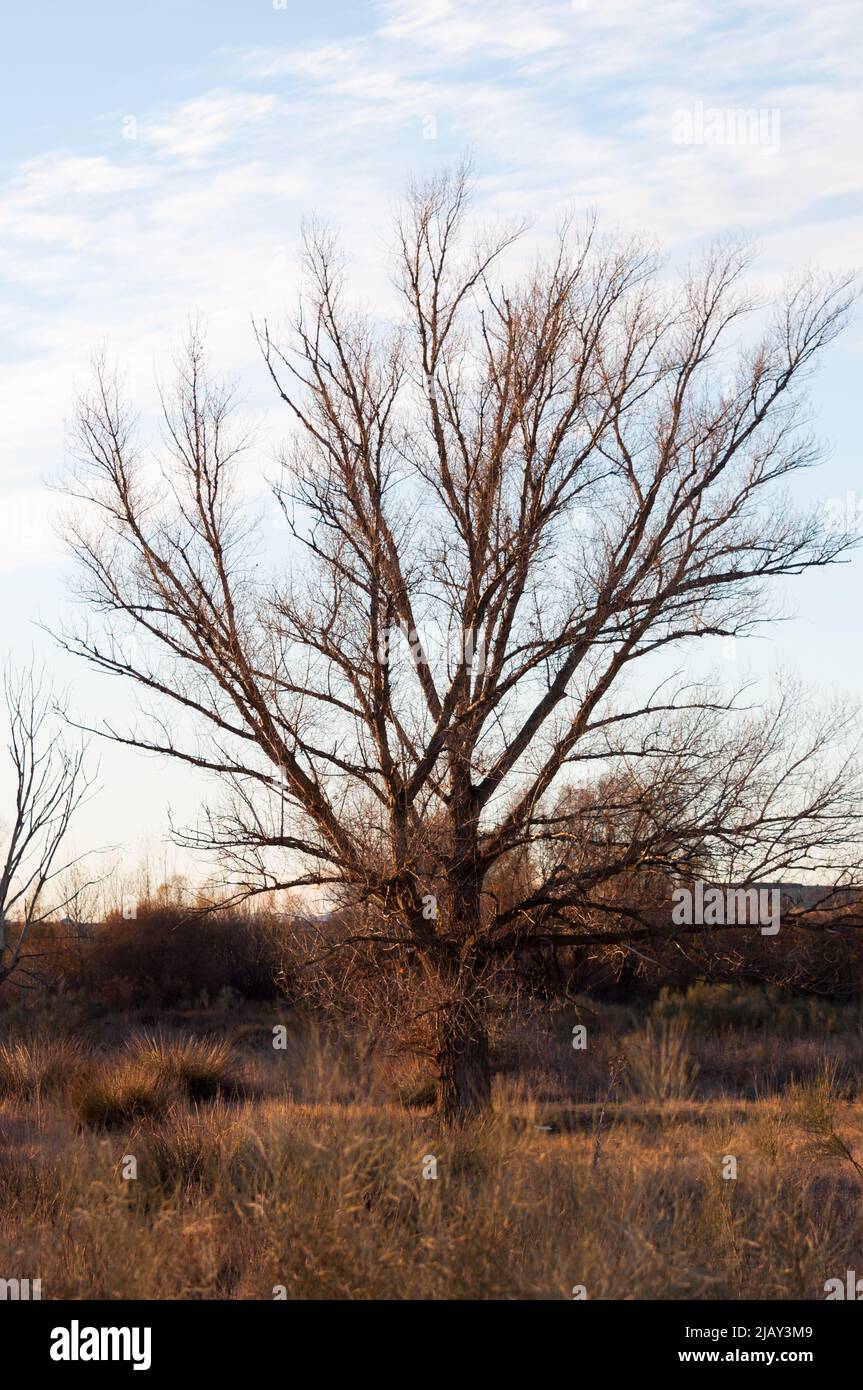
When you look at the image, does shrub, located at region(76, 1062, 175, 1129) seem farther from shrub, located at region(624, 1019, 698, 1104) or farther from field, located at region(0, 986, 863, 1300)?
shrub, located at region(624, 1019, 698, 1104)

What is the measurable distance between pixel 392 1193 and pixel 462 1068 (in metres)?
5.81

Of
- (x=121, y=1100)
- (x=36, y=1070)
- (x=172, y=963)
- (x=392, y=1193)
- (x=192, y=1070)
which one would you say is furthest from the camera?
(x=172, y=963)

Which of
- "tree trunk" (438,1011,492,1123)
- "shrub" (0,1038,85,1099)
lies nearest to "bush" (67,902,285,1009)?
"shrub" (0,1038,85,1099)

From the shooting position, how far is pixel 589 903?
1300cm

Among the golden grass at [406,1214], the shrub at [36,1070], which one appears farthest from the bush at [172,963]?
the golden grass at [406,1214]

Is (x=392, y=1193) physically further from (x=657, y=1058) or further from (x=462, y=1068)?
(x=657, y=1058)

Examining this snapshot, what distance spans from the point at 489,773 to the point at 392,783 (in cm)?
102

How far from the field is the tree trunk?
344mm

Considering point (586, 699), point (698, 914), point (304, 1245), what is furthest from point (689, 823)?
point (304, 1245)

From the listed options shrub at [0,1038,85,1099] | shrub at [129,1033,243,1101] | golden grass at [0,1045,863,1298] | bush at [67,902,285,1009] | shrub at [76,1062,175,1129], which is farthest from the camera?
bush at [67,902,285,1009]

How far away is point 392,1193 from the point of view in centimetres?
732

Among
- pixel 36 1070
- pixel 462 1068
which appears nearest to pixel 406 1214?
pixel 462 1068

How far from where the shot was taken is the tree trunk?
41.5 feet

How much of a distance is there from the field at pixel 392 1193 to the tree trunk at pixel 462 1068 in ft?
1.13
